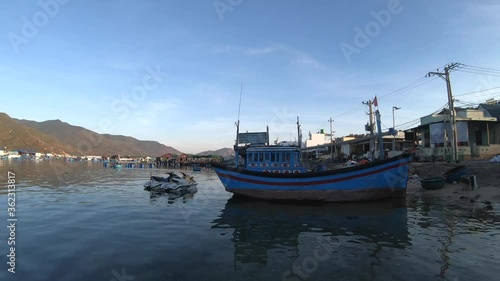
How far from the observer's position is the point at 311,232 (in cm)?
1264

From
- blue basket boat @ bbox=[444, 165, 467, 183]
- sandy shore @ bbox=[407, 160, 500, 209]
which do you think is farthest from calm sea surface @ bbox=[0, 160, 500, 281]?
blue basket boat @ bbox=[444, 165, 467, 183]

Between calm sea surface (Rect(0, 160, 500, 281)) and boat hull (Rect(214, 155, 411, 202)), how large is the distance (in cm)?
178

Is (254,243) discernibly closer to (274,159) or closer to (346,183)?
(346,183)

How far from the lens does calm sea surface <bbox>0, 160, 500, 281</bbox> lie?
319 inches

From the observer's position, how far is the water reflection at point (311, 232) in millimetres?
9430

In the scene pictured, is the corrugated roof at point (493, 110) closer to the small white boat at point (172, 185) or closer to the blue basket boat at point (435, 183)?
the blue basket boat at point (435, 183)

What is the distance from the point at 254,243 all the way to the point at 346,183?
1101cm

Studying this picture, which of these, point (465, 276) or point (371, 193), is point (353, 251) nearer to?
point (465, 276)

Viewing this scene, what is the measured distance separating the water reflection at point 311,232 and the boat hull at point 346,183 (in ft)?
2.62

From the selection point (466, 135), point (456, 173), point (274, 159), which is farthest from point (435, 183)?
point (466, 135)

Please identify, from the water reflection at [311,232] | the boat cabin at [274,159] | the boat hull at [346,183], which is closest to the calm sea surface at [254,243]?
the water reflection at [311,232]

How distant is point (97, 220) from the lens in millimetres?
14820

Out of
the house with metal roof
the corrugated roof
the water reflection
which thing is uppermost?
the corrugated roof

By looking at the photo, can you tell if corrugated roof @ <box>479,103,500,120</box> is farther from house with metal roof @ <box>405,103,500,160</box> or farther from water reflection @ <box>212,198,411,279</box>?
water reflection @ <box>212,198,411,279</box>
